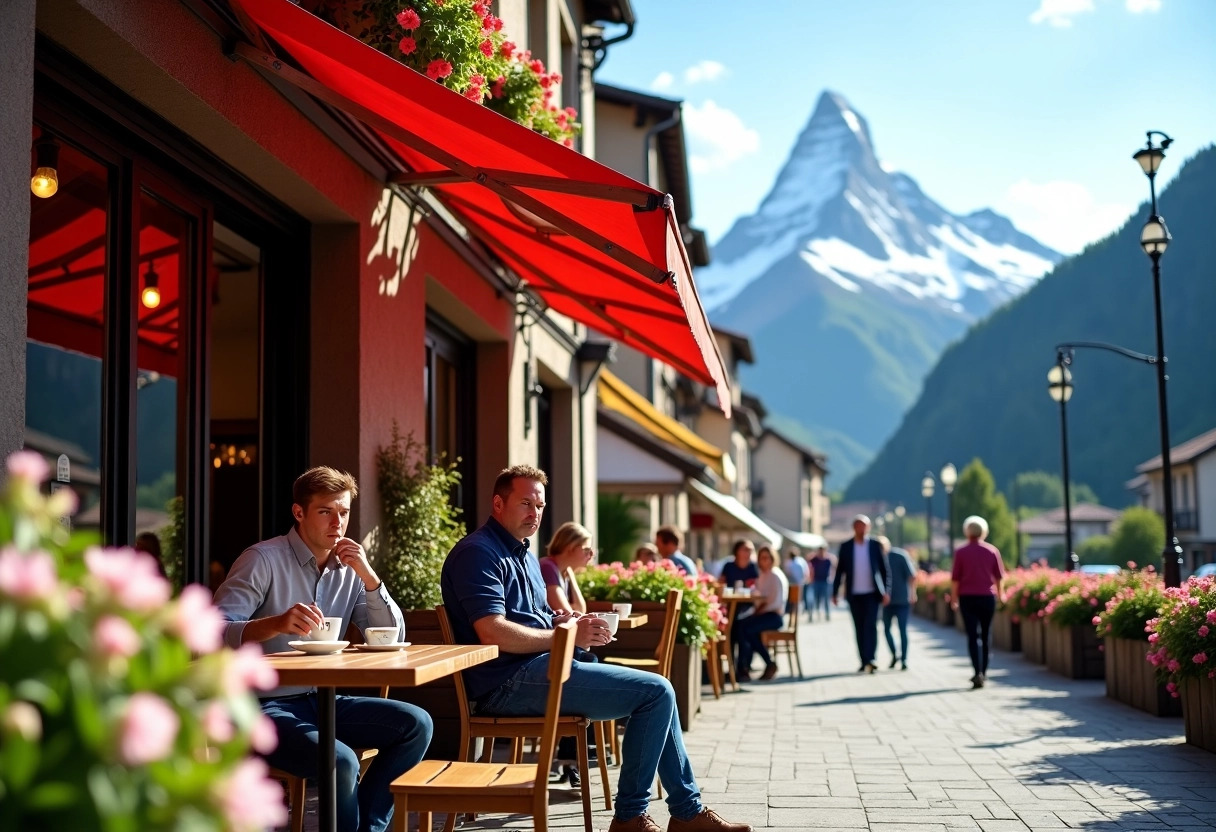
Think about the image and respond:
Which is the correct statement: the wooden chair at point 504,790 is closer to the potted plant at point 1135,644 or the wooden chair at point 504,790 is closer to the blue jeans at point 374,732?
the blue jeans at point 374,732

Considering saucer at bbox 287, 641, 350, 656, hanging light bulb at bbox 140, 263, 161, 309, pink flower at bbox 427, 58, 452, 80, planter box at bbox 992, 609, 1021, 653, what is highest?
pink flower at bbox 427, 58, 452, 80

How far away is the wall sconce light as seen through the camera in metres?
4.98

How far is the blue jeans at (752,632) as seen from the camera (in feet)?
49.8

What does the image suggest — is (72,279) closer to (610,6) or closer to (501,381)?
(501,381)

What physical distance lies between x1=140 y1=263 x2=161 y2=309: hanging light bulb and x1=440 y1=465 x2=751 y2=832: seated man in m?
1.83

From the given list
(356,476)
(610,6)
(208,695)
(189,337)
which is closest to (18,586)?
(208,695)

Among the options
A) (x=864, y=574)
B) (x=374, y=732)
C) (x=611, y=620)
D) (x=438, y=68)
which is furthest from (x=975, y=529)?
(x=374, y=732)

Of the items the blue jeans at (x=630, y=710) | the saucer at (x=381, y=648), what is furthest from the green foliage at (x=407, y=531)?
the saucer at (x=381, y=648)

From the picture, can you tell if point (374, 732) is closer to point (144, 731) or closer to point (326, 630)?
point (326, 630)

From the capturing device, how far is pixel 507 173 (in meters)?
5.96

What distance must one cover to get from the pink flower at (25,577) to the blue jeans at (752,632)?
1407 cm

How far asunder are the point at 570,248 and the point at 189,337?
2389 mm

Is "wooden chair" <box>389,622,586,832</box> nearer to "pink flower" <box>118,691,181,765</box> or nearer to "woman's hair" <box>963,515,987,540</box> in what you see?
"pink flower" <box>118,691,181,765</box>

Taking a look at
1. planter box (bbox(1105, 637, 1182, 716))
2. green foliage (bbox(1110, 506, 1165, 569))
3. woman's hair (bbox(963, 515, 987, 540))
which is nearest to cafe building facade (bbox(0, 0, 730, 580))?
planter box (bbox(1105, 637, 1182, 716))
